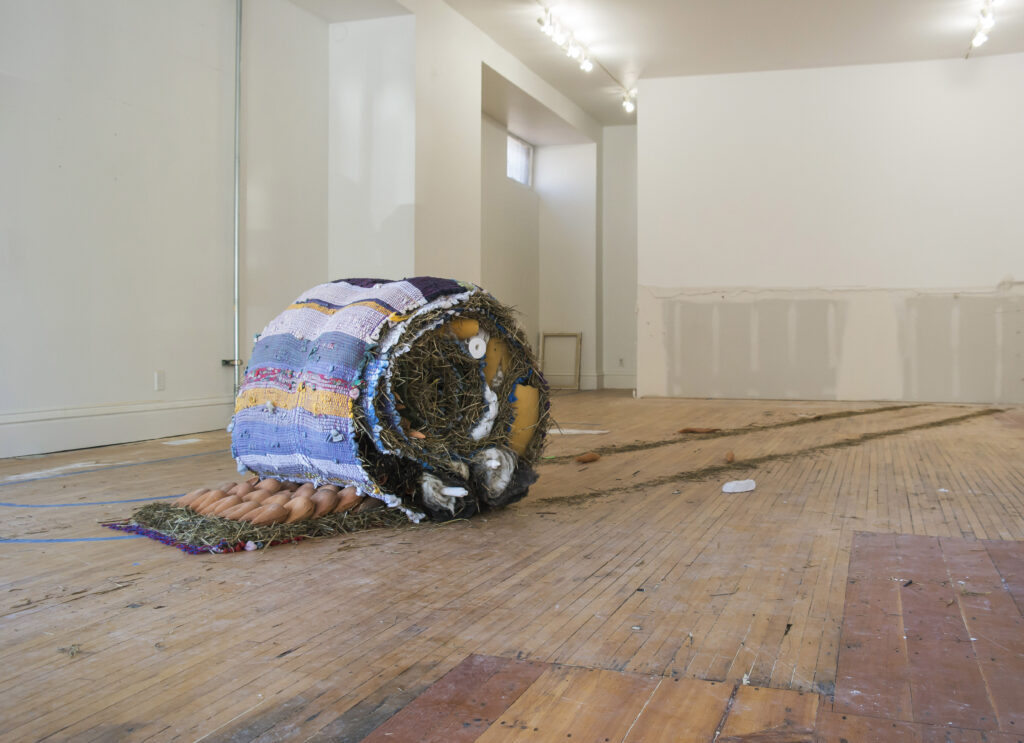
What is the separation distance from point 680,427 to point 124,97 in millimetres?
4498

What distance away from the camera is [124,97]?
5301mm

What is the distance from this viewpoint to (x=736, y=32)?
828 centimetres

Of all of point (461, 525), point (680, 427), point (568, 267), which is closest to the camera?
point (461, 525)

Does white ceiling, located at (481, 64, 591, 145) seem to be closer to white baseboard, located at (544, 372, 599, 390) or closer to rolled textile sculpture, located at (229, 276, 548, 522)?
white baseboard, located at (544, 372, 599, 390)

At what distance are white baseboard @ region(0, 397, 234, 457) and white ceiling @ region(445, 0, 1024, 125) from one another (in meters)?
4.29

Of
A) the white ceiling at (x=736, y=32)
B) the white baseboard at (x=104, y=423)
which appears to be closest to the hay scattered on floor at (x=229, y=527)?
the white baseboard at (x=104, y=423)

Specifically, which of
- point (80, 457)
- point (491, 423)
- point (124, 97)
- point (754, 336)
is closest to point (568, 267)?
point (754, 336)

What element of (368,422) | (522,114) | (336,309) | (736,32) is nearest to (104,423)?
(336,309)

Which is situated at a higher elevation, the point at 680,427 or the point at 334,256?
the point at 334,256

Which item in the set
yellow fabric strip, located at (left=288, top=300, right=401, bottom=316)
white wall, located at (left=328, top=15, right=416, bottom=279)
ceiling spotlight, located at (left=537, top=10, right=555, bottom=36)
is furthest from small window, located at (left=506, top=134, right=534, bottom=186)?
yellow fabric strip, located at (left=288, top=300, right=401, bottom=316)

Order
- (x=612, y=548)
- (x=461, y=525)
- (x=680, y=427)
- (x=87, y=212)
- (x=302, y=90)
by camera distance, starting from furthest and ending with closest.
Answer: (x=302, y=90) → (x=680, y=427) → (x=87, y=212) → (x=461, y=525) → (x=612, y=548)

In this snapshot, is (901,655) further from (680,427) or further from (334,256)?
(334,256)

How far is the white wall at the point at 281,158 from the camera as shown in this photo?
635cm

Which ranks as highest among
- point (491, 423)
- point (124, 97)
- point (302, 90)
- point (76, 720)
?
point (302, 90)
